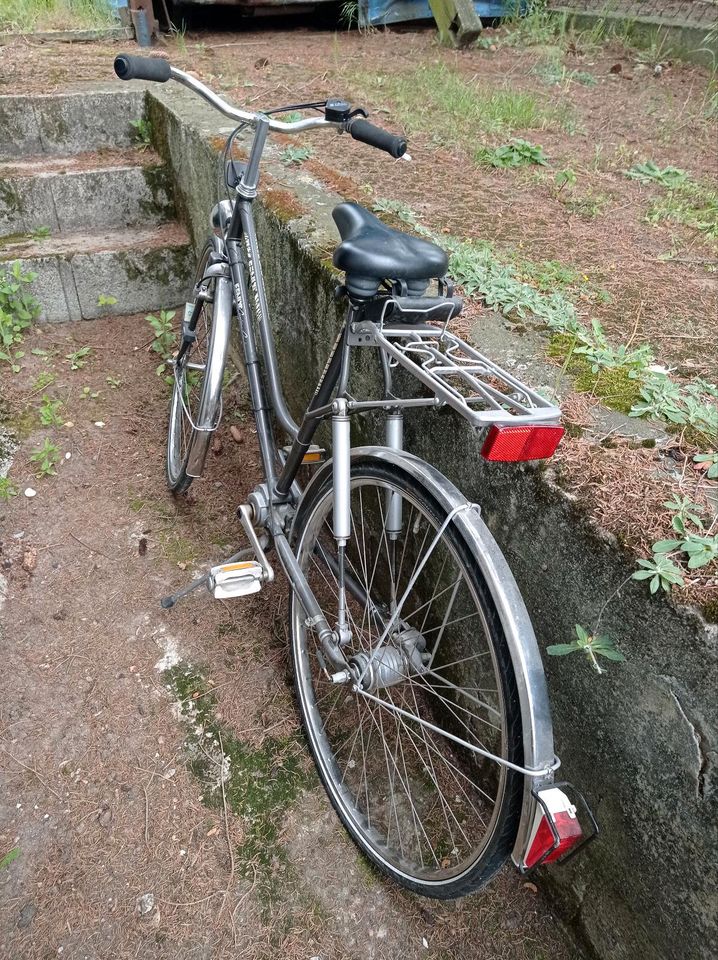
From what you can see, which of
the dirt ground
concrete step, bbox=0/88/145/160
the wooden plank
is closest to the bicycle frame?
the dirt ground

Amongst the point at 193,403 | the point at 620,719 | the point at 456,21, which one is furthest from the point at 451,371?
the point at 456,21

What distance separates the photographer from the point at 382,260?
148 cm

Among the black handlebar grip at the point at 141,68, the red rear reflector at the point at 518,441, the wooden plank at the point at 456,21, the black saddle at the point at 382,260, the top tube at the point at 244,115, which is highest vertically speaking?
the wooden plank at the point at 456,21

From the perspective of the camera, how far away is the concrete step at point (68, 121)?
13.6ft

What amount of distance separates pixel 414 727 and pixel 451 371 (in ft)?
4.10

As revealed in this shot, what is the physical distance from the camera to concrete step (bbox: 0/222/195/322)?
12.7 ft

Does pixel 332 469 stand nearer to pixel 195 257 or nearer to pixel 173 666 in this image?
pixel 173 666

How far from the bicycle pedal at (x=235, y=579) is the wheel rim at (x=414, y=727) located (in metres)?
0.17

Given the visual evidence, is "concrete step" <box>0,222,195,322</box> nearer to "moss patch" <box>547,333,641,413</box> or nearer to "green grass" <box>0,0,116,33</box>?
"green grass" <box>0,0,116,33</box>

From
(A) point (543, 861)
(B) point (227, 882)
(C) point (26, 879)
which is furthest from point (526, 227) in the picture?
(C) point (26, 879)

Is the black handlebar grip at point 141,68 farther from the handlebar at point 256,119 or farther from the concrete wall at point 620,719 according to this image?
the concrete wall at point 620,719

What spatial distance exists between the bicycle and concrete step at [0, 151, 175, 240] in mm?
1870

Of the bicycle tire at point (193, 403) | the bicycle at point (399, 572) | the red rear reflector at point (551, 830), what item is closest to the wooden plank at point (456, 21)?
the bicycle tire at point (193, 403)

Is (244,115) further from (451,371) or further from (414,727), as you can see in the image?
(414,727)
